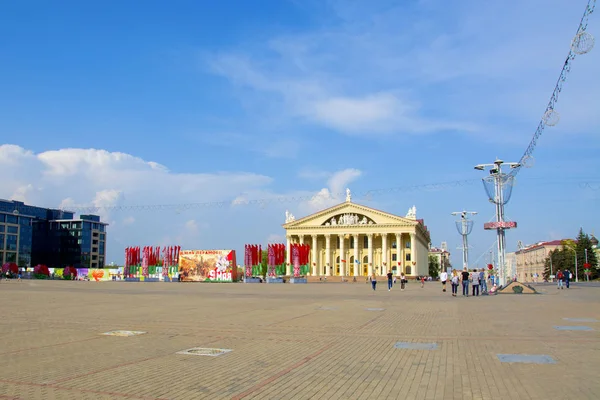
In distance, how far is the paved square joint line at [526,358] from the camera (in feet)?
30.8

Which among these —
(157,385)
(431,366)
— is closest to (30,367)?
(157,385)

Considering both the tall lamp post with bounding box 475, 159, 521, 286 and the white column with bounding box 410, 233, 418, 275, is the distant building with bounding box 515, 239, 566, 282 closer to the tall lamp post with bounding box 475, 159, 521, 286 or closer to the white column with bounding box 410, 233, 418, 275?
the white column with bounding box 410, 233, 418, 275

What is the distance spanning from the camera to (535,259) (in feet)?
555

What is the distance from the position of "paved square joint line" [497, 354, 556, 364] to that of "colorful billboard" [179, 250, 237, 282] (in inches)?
2915

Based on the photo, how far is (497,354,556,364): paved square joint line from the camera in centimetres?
938

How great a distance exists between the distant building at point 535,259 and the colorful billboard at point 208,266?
Result: 100538 mm

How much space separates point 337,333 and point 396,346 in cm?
252

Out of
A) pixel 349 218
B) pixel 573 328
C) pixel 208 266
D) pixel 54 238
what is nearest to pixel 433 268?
pixel 349 218

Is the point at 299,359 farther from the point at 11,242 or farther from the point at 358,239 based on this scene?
the point at 11,242

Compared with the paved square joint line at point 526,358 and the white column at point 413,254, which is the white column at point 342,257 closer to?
the white column at point 413,254

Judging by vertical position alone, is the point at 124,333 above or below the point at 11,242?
below

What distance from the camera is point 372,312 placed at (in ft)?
A: 66.0

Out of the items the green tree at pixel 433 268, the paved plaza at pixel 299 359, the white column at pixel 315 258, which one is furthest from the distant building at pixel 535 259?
the paved plaza at pixel 299 359

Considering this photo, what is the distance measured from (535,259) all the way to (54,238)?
147597 millimetres
